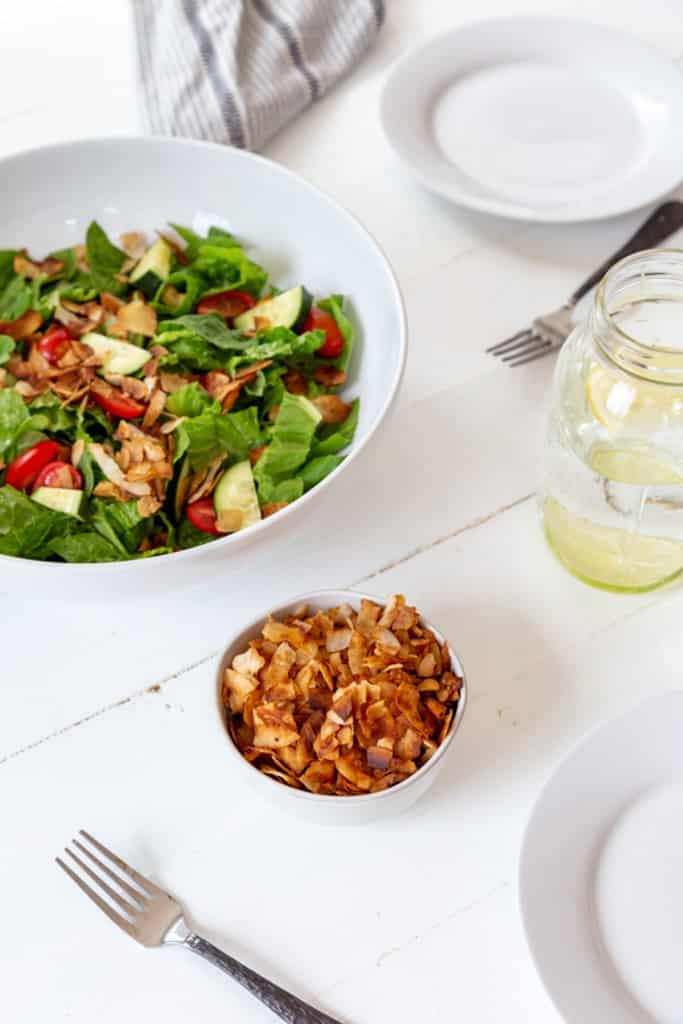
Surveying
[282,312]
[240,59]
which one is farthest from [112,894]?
[240,59]

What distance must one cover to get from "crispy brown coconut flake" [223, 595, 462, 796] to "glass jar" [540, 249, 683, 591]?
23 centimetres

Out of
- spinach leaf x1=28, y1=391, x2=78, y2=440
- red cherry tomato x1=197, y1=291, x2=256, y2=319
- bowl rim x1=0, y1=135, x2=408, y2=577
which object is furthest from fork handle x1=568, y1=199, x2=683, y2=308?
spinach leaf x1=28, y1=391, x2=78, y2=440

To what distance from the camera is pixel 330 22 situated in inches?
66.5

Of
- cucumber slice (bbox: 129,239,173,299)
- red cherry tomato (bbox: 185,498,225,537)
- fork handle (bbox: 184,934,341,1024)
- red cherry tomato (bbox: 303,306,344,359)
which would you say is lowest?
fork handle (bbox: 184,934,341,1024)

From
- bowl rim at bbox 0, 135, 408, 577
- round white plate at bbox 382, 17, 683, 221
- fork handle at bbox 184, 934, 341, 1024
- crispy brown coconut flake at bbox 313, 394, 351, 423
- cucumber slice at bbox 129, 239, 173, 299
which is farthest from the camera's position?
round white plate at bbox 382, 17, 683, 221

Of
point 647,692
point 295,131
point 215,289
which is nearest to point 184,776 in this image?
point 647,692

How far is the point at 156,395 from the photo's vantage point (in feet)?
3.97

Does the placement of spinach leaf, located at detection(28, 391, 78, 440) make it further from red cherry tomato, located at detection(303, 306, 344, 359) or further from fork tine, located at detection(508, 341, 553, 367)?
fork tine, located at detection(508, 341, 553, 367)

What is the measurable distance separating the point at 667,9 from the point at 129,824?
5.00 ft

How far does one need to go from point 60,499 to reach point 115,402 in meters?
0.14

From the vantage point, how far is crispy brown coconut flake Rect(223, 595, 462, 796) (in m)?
0.94

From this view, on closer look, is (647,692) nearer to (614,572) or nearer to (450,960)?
(614,572)

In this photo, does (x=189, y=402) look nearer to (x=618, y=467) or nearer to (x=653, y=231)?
(x=618, y=467)

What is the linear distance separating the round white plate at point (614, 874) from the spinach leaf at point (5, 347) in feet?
2.41
